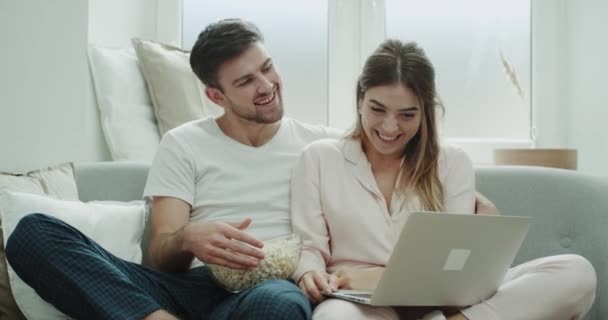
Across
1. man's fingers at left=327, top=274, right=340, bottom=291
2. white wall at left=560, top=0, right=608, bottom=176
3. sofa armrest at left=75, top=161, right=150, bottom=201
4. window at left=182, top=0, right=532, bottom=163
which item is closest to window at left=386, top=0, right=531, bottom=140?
window at left=182, top=0, right=532, bottom=163

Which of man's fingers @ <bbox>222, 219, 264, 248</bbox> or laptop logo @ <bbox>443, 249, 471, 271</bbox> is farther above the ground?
man's fingers @ <bbox>222, 219, 264, 248</bbox>

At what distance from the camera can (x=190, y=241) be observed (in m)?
1.72

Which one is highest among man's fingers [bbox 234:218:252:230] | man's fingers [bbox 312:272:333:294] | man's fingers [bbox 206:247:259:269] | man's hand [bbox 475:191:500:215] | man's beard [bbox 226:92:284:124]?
man's beard [bbox 226:92:284:124]

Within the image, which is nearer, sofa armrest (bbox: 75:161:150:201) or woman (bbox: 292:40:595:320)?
woman (bbox: 292:40:595:320)

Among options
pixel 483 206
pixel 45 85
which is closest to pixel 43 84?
pixel 45 85

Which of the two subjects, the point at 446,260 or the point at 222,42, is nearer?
the point at 446,260

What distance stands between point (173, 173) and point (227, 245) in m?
0.41

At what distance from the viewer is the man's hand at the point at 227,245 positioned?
1.63 metres

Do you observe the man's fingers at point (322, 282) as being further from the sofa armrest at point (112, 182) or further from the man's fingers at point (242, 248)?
the sofa armrest at point (112, 182)

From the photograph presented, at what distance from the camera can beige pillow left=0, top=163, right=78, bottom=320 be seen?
187 centimetres

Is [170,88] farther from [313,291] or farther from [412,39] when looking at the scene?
[313,291]

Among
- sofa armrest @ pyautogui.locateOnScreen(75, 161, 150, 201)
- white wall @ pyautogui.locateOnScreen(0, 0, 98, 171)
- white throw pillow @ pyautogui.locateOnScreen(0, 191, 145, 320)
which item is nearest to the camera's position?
white throw pillow @ pyautogui.locateOnScreen(0, 191, 145, 320)

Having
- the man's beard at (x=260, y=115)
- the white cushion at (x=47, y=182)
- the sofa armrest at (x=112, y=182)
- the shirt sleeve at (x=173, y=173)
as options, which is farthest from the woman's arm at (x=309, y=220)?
the white cushion at (x=47, y=182)

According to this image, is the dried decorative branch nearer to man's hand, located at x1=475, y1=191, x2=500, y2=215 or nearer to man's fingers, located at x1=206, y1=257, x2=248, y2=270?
man's hand, located at x1=475, y1=191, x2=500, y2=215
